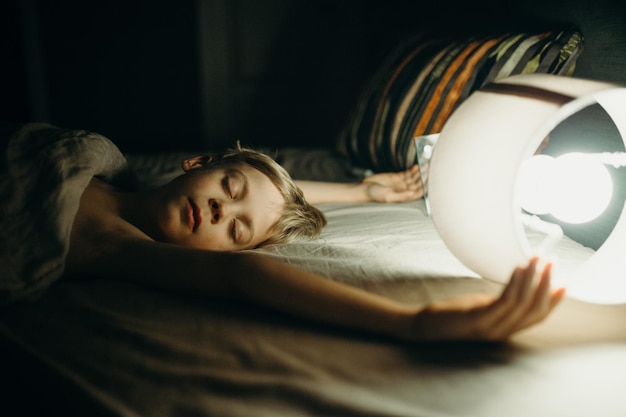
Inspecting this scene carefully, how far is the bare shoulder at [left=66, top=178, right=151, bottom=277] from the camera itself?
2.17ft

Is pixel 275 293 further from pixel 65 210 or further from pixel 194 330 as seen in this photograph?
pixel 65 210

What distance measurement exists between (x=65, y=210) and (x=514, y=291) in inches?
24.9

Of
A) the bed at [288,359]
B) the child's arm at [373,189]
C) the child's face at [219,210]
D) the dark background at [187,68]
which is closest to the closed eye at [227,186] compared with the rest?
the child's face at [219,210]

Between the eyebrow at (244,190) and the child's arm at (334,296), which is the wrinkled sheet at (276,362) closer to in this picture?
the child's arm at (334,296)

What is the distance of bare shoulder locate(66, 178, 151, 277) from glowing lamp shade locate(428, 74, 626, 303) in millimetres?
483

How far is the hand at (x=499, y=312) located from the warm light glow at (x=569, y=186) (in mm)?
215

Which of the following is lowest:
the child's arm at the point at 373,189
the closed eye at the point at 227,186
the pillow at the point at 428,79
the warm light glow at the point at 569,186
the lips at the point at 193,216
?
the child's arm at the point at 373,189

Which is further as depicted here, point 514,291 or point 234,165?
point 234,165

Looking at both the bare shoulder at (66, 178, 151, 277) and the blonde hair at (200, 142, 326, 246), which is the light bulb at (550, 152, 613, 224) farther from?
the bare shoulder at (66, 178, 151, 277)

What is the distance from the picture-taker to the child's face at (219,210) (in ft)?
2.50

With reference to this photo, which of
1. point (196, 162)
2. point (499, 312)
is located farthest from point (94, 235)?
point (499, 312)

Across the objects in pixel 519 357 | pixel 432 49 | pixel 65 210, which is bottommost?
pixel 519 357

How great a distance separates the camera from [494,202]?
0.50 m

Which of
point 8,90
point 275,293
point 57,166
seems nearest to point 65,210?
point 57,166
